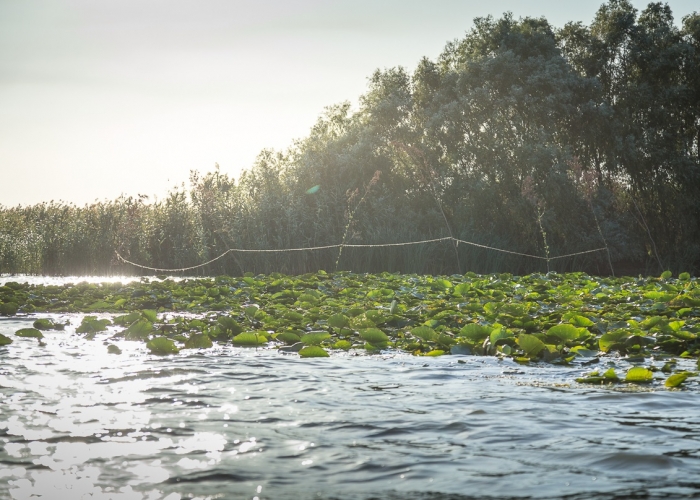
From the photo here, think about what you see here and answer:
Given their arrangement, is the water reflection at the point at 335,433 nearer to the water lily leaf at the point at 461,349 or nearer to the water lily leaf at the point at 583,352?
the water lily leaf at the point at 583,352

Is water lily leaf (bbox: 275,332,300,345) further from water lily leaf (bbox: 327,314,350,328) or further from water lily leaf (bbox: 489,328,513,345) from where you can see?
water lily leaf (bbox: 489,328,513,345)

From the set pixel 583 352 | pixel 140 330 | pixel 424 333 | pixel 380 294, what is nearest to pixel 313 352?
pixel 424 333

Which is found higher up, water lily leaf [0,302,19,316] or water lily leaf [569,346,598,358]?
water lily leaf [0,302,19,316]

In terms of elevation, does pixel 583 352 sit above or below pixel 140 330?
below

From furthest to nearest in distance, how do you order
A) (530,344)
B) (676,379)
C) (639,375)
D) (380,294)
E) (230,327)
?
(380,294) < (230,327) < (530,344) < (639,375) < (676,379)

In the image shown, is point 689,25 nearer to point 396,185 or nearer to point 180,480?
point 396,185

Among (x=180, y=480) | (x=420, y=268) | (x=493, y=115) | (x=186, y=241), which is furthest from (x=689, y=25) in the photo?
(x=180, y=480)

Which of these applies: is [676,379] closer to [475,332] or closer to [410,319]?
[475,332]

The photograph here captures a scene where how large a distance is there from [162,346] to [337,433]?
2573mm

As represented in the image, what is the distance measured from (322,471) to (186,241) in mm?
15253

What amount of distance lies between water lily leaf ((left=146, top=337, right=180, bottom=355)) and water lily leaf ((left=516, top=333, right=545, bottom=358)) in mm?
2638

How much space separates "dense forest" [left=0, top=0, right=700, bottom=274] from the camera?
57.5 feet

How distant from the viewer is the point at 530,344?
5.09m

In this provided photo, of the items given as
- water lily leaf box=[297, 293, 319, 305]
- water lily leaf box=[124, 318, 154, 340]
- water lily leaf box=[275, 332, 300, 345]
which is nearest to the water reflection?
water lily leaf box=[275, 332, 300, 345]
